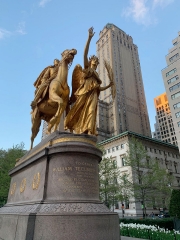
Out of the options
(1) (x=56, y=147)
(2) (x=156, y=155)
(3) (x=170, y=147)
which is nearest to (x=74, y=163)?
(1) (x=56, y=147)

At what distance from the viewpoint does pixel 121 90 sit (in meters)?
101

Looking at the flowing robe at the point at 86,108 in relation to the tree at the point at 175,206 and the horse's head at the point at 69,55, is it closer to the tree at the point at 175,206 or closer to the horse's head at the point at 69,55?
the horse's head at the point at 69,55

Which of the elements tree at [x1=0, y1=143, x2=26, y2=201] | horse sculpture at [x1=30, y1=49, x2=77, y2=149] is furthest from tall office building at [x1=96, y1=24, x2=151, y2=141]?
horse sculpture at [x1=30, y1=49, x2=77, y2=149]

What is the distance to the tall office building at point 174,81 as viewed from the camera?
5372 centimetres

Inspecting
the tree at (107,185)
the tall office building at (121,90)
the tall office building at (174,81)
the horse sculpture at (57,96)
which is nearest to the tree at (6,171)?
the tree at (107,185)

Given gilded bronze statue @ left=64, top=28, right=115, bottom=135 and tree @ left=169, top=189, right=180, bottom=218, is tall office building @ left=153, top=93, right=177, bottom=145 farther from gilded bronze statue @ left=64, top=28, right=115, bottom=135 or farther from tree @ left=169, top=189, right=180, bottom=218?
gilded bronze statue @ left=64, top=28, right=115, bottom=135

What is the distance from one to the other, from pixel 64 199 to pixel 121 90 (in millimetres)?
97609

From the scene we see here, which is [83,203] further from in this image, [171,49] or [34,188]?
[171,49]

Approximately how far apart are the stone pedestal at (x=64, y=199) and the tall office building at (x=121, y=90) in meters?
76.9

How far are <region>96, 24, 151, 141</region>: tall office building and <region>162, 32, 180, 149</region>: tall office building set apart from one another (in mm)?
33575

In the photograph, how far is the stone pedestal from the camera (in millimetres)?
5539

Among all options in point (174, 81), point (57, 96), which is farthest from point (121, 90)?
point (57, 96)

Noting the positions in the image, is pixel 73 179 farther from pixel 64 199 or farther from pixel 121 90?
pixel 121 90

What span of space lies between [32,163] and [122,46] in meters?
116
